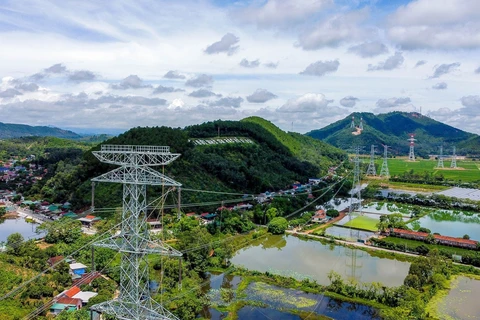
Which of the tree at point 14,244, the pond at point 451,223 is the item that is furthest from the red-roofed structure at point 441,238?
the tree at point 14,244

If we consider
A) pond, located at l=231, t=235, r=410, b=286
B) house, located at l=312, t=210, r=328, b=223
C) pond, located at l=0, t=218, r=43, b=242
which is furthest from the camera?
house, located at l=312, t=210, r=328, b=223

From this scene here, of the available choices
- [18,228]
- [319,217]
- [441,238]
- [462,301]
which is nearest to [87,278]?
[18,228]

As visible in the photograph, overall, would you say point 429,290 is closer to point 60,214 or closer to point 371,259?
point 371,259

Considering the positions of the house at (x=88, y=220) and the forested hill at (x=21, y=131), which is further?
the forested hill at (x=21, y=131)

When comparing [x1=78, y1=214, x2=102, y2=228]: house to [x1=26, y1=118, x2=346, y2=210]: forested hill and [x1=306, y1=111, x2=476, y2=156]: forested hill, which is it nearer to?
[x1=26, y1=118, x2=346, y2=210]: forested hill

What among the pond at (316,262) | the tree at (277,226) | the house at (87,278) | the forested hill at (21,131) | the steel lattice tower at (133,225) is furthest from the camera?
the forested hill at (21,131)

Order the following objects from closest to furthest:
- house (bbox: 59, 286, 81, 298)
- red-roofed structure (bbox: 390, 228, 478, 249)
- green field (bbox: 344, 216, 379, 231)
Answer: house (bbox: 59, 286, 81, 298) → red-roofed structure (bbox: 390, 228, 478, 249) → green field (bbox: 344, 216, 379, 231)

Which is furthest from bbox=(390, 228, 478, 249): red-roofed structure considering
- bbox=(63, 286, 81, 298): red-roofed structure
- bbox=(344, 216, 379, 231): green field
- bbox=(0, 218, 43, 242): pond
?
bbox=(0, 218, 43, 242): pond

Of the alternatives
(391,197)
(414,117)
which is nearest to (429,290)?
(391,197)

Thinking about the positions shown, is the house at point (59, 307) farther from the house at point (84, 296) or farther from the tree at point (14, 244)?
the tree at point (14, 244)
